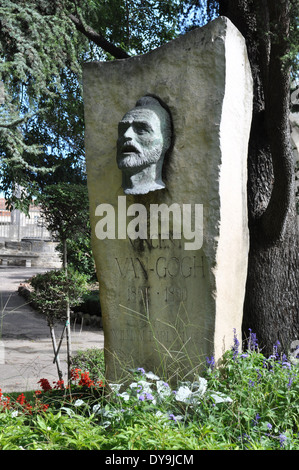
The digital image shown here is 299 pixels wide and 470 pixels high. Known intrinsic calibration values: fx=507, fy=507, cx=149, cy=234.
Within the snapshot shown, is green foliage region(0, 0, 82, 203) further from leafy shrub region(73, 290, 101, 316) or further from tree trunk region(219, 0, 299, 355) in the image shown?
leafy shrub region(73, 290, 101, 316)

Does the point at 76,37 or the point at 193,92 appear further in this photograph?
the point at 76,37

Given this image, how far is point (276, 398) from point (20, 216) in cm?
2618

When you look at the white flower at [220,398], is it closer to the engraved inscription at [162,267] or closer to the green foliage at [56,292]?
the engraved inscription at [162,267]

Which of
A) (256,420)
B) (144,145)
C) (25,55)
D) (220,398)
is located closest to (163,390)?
(220,398)

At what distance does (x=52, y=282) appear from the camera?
5766 mm

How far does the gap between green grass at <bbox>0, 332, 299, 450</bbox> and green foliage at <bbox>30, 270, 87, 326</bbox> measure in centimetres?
239

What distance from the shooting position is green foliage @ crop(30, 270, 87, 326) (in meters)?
5.68

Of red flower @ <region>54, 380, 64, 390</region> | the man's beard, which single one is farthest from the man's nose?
red flower @ <region>54, 380, 64, 390</region>

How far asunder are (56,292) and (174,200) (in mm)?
2513

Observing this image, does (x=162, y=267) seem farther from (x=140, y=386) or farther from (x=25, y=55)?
(x=25, y=55)

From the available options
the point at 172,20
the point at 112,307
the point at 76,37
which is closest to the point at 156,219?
the point at 112,307

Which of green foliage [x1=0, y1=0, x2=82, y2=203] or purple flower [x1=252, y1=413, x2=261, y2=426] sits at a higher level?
green foliage [x1=0, y1=0, x2=82, y2=203]

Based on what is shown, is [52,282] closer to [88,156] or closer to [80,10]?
[88,156]

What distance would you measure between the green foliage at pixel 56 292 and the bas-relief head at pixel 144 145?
2356 millimetres
